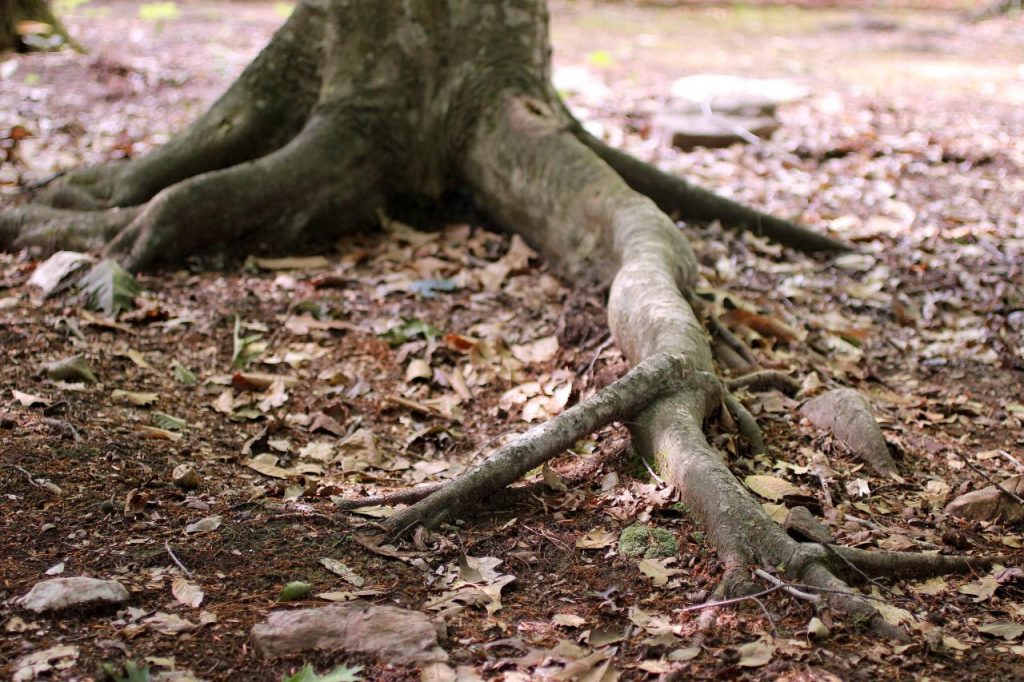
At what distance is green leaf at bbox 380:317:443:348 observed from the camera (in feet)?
16.0

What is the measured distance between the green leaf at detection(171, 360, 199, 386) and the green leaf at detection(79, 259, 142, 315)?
61 centimetres

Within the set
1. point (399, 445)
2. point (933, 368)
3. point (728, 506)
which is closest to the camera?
point (728, 506)

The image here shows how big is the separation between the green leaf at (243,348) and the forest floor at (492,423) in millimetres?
34

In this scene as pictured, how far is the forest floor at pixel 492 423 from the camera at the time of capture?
2.66 metres

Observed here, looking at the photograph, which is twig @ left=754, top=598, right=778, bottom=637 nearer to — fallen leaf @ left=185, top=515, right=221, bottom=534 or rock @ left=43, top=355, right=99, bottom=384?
fallen leaf @ left=185, top=515, right=221, bottom=534

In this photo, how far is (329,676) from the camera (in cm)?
241

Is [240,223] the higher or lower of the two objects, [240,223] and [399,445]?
the higher

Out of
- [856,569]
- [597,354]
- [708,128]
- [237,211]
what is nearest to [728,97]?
[708,128]

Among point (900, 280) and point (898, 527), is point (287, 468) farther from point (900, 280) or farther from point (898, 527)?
point (900, 280)

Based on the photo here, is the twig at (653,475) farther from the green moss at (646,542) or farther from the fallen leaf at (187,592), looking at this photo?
the fallen leaf at (187,592)

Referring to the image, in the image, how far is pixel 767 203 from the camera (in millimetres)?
6684

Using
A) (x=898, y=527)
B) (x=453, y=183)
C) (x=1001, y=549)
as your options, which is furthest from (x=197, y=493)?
(x=453, y=183)

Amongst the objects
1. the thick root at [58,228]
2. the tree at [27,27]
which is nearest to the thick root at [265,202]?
the thick root at [58,228]

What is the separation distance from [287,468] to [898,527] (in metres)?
2.22
